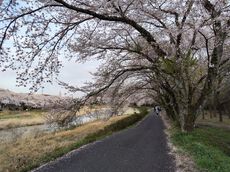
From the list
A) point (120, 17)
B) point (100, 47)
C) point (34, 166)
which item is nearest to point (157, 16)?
point (100, 47)

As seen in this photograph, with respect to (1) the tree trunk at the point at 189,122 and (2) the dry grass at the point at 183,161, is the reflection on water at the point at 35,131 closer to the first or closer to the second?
(1) the tree trunk at the point at 189,122

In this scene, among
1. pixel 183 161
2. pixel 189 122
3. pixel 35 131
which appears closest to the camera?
pixel 183 161

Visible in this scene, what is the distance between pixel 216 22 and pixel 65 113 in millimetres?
7917

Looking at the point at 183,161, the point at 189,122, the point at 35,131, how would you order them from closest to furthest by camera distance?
the point at 183,161 < the point at 189,122 < the point at 35,131

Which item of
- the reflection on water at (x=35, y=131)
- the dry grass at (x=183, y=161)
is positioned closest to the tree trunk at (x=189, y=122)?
the dry grass at (x=183, y=161)

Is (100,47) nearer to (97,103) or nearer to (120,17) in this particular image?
(97,103)

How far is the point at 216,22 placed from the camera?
1711 cm

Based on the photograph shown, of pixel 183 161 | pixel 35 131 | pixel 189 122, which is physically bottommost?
pixel 183 161

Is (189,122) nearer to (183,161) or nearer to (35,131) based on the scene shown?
(183,161)

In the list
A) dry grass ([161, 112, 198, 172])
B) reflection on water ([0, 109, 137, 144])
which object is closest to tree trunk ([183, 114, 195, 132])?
dry grass ([161, 112, 198, 172])

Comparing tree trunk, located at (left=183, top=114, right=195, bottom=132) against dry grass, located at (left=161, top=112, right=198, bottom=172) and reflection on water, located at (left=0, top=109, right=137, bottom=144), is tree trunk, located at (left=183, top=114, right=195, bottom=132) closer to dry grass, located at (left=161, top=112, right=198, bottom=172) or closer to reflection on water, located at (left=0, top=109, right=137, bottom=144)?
dry grass, located at (left=161, top=112, right=198, bottom=172)

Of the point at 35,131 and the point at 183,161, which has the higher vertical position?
the point at 35,131

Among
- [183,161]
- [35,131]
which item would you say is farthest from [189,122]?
[35,131]

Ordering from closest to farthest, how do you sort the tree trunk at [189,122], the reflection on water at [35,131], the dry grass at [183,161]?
the dry grass at [183,161] < the tree trunk at [189,122] < the reflection on water at [35,131]
